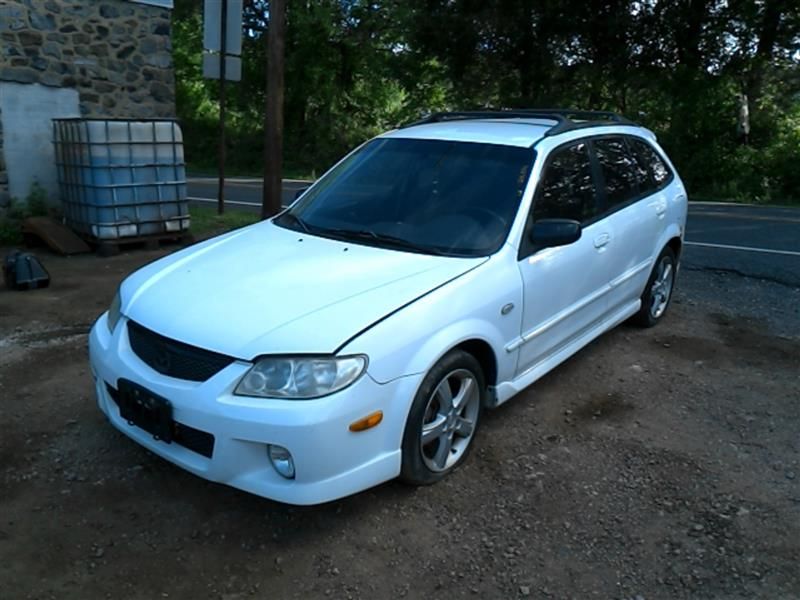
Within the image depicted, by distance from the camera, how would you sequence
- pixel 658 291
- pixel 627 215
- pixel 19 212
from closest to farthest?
pixel 627 215 → pixel 658 291 → pixel 19 212

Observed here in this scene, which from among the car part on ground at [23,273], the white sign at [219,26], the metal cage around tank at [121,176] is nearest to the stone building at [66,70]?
the metal cage around tank at [121,176]

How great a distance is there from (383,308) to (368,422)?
0.49 meters

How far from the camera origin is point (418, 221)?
3713 millimetres

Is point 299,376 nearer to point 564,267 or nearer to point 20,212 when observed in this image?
point 564,267

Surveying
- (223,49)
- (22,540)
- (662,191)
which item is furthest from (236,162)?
(22,540)

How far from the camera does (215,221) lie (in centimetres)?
995

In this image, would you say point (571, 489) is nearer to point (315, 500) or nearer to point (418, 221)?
point (315, 500)

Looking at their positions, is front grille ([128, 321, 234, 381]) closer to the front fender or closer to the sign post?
the front fender

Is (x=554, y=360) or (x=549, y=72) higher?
(x=549, y=72)

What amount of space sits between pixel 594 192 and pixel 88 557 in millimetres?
3421

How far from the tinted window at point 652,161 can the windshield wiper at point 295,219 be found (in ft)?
8.43

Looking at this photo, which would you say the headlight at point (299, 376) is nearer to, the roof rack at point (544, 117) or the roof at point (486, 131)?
the roof at point (486, 131)

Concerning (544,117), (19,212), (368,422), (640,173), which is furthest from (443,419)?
(19,212)

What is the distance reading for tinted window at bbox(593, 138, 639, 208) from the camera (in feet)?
14.7
